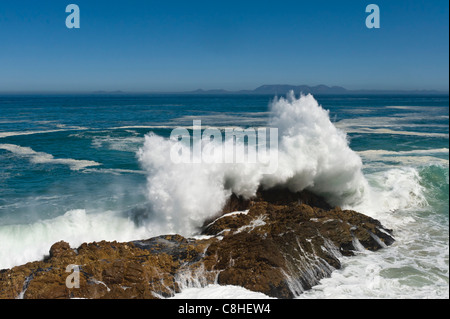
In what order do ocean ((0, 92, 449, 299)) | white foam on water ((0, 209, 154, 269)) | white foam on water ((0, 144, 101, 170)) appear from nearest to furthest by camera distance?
ocean ((0, 92, 449, 299)) < white foam on water ((0, 209, 154, 269)) < white foam on water ((0, 144, 101, 170))

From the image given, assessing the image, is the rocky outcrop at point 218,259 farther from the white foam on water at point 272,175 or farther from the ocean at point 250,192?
the white foam on water at point 272,175

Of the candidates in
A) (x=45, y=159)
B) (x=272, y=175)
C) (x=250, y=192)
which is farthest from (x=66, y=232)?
(x=45, y=159)

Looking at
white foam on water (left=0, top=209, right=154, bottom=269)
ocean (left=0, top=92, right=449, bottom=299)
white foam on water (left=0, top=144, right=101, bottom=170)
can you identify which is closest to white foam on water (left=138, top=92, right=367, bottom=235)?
ocean (left=0, top=92, right=449, bottom=299)

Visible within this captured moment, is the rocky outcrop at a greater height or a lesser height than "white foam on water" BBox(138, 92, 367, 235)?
lesser

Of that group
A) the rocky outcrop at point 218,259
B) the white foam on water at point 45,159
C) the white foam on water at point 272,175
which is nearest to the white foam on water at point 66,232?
the white foam on water at point 272,175

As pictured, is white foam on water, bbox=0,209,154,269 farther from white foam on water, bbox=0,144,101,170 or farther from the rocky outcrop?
white foam on water, bbox=0,144,101,170

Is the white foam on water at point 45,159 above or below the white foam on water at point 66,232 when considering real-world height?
above

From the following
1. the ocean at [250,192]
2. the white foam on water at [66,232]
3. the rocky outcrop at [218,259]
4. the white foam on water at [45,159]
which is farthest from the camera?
the white foam on water at [45,159]

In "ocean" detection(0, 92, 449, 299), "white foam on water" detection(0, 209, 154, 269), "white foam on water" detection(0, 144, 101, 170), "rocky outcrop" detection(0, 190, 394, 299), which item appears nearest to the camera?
"rocky outcrop" detection(0, 190, 394, 299)

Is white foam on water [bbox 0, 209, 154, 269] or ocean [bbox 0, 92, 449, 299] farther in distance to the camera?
white foam on water [bbox 0, 209, 154, 269]
